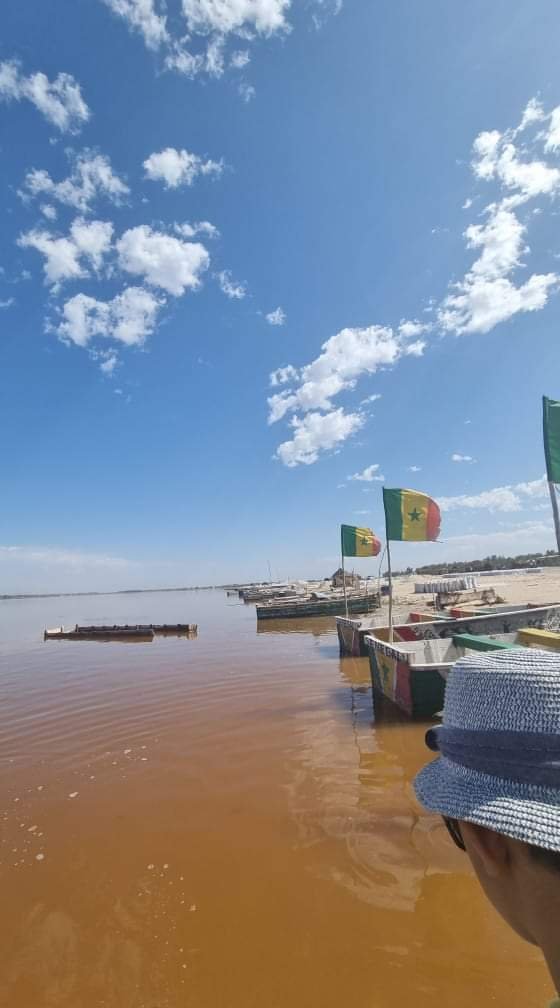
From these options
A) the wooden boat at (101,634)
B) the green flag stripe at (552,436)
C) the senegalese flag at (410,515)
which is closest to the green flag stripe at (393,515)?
the senegalese flag at (410,515)

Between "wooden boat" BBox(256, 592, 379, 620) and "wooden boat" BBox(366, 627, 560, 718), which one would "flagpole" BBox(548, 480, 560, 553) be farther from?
"wooden boat" BBox(256, 592, 379, 620)

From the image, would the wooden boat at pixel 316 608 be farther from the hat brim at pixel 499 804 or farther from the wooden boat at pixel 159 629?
the hat brim at pixel 499 804

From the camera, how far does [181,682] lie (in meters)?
13.4

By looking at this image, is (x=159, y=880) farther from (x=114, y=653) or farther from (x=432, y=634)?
(x=114, y=653)

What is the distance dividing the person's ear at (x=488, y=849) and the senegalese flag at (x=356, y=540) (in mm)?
16366

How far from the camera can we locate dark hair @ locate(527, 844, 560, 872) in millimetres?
925

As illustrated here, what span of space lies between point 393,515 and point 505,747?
10872 mm

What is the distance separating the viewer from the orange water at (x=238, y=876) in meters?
3.08

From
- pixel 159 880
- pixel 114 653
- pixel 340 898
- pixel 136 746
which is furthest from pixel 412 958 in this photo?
pixel 114 653

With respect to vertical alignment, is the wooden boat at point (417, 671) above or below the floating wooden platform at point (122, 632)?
above

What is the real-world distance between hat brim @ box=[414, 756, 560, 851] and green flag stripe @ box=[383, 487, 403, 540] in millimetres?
10612

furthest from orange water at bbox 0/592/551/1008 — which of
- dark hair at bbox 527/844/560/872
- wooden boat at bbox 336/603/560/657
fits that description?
wooden boat at bbox 336/603/560/657

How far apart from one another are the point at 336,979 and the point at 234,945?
0.83 meters

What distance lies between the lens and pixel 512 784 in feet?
3.21
